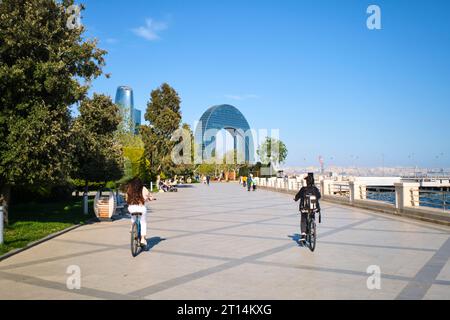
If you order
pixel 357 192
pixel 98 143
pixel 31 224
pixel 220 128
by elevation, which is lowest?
pixel 31 224

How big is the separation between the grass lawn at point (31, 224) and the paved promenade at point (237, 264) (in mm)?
605

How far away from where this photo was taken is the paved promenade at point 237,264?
19.5ft

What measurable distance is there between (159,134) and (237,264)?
35.9 m

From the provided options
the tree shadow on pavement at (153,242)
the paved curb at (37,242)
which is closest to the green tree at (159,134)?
A: the paved curb at (37,242)

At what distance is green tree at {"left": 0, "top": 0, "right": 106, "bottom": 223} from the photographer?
1099 centimetres

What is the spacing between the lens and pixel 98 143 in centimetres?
1864

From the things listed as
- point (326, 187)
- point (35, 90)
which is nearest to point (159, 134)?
point (326, 187)

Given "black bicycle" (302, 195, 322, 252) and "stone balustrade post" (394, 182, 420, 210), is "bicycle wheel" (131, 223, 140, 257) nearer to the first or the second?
"black bicycle" (302, 195, 322, 252)

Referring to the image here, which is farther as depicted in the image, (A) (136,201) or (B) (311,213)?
(B) (311,213)

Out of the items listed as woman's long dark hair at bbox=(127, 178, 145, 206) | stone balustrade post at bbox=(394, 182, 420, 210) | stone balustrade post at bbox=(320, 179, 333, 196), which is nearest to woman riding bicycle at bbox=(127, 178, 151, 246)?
woman's long dark hair at bbox=(127, 178, 145, 206)

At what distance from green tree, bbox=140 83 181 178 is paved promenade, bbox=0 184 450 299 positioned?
2906 centimetres

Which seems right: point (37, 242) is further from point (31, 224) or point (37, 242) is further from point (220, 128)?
point (220, 128)
